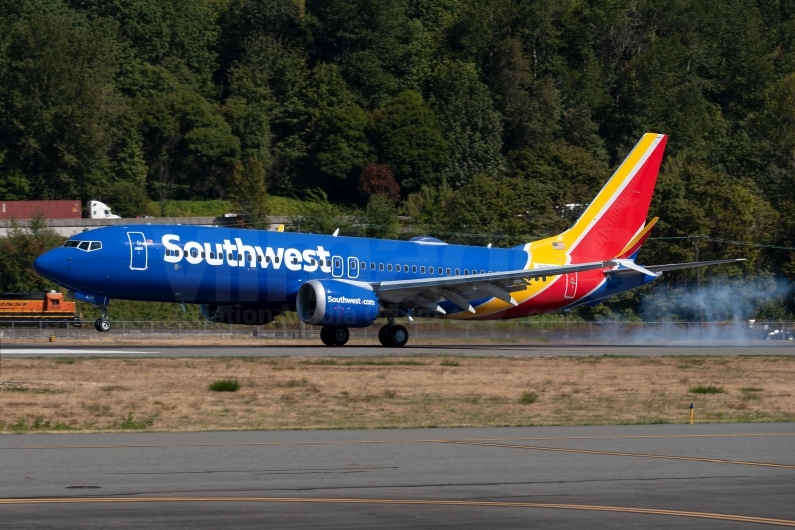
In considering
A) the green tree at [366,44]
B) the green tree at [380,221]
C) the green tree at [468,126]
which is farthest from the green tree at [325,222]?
the green tree at [366,44]

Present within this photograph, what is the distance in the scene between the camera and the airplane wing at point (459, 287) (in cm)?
4609

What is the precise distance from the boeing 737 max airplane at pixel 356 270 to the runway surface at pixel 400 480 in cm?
2191

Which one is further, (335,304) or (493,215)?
(493,215)

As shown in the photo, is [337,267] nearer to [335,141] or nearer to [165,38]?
[335,141]

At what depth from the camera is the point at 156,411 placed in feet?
82.4

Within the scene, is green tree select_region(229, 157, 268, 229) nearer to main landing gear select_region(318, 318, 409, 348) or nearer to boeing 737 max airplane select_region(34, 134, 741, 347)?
boeing 737 max airplane select_region(34, 134, 741, 347)

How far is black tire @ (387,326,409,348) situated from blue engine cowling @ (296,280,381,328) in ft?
8.85

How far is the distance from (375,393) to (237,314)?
17928 mm

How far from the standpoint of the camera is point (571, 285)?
53.0 meters

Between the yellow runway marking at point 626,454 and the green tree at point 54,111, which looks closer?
the yellow runway marking at point 626,454

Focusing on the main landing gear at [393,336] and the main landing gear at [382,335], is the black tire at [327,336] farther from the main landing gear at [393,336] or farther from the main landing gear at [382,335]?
the main landing gear at [393,336]

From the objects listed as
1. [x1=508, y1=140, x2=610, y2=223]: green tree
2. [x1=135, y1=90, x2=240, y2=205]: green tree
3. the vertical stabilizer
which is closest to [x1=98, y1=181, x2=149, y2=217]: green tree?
[x1=135, y1=90, x2=240, y2=205]: green tree

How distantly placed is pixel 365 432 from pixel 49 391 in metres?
9.25

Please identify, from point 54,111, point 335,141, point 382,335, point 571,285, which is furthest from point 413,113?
point 382,335
